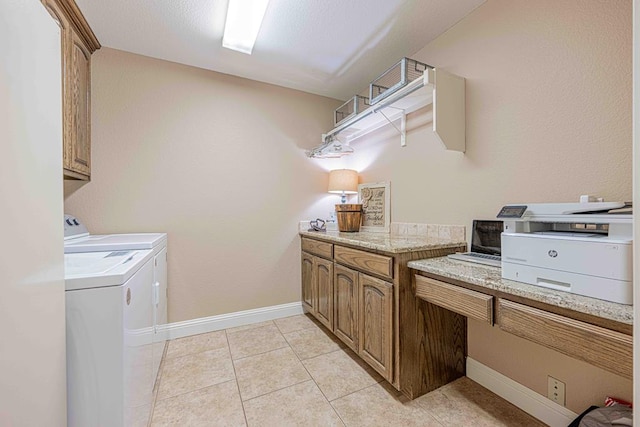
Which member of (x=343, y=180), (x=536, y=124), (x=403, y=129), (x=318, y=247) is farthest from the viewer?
(x=343, y=180)

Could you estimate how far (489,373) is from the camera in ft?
5.36

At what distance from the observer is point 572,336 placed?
90cm

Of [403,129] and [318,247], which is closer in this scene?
[403,129]

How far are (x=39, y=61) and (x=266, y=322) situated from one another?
245 cm

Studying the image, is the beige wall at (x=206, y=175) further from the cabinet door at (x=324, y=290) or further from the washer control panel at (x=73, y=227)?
the cabinet door at (x=324, y=290)

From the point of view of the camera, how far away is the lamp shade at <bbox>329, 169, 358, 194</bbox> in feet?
9.28

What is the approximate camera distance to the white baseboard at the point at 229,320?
235 centimetres

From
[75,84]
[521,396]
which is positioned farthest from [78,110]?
[521,396]

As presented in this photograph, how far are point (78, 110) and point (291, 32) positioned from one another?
1628 millimetres

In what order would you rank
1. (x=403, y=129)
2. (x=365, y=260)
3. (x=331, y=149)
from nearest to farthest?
(x=365, y=260) → (x=403, y=129) → (x=331, y=149)

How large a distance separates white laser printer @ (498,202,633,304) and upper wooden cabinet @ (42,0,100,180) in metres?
2.53

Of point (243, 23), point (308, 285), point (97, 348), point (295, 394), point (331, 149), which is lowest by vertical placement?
point (295, 394)

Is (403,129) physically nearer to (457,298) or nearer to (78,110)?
(457,298)

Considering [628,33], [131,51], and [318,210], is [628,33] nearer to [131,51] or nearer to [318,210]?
[318,210]
